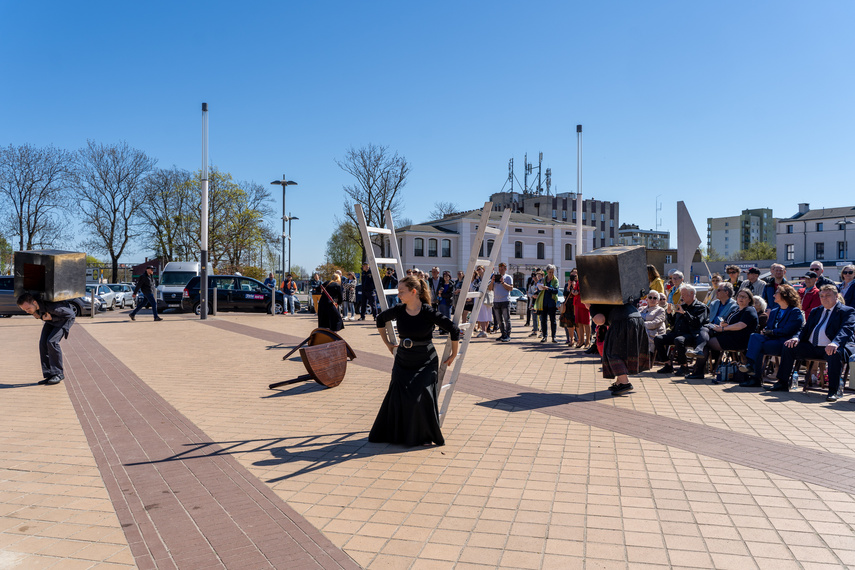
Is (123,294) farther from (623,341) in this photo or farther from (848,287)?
(848,287)

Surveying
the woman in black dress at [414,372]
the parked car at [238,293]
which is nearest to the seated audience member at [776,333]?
the woman in black dress at [414,372]

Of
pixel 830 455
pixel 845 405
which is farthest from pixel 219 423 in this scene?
pixel 845 405

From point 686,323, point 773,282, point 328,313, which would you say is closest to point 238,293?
point 328,313

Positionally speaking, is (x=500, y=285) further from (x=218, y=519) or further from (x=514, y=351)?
(x=218, y=519)

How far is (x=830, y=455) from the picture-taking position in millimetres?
5137

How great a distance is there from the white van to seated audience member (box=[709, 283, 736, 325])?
22.6 meters

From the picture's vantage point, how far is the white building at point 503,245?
6819 centimetres

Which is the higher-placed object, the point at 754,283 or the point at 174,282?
the point at 754,283

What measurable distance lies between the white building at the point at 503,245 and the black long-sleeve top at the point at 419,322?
200 ft

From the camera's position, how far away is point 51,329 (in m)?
8.60

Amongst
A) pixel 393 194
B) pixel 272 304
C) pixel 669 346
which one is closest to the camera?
pixel 669 346

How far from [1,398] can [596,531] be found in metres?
7.57

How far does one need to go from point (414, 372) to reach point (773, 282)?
8.04 metres

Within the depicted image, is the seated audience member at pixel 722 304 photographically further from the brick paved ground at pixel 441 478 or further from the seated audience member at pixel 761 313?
the brick paved ground at pixel 441 478
